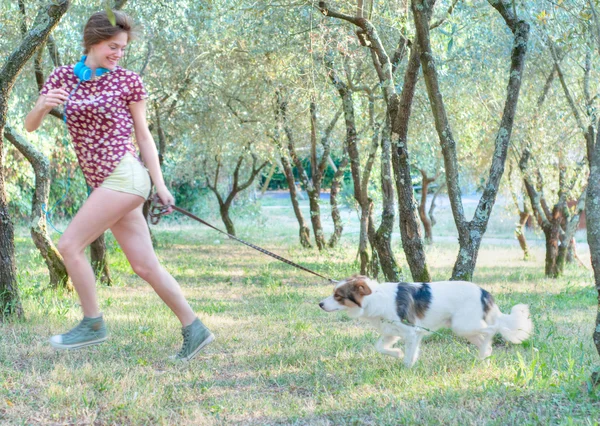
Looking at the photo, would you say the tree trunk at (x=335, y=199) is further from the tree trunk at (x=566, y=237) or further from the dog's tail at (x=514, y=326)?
the dog's tail at (x=514, y=326)

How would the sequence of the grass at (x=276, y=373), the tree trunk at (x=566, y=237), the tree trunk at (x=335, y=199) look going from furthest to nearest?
the tree trunk at (x=335, y=199) < the tree trunk at (x=566, y=237) < the grass at (x=276, y=373)

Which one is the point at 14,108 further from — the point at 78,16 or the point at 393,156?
the point at 393,156

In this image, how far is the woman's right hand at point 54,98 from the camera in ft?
13.9

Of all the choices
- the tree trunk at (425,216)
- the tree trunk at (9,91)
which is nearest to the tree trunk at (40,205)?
the tree trunk at (9,91)

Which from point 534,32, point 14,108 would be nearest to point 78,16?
point 14,108

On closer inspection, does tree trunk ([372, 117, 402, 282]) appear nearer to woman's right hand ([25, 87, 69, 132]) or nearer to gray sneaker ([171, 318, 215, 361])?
gray sneaker ([171, 318, 215, 361])

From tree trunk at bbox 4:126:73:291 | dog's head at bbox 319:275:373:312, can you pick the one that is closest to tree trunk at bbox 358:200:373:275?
tree trunk at bbox 4:126:73:291

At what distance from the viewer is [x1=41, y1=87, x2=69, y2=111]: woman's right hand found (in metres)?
4.25

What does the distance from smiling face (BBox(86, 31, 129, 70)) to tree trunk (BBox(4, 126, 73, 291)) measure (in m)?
3.66

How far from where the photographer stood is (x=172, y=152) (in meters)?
23.1

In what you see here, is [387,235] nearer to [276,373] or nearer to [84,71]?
[276,373]

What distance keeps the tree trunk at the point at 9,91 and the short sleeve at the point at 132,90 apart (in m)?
2.09

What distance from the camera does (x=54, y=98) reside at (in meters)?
4.26

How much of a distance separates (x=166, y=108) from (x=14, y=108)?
146 inches
